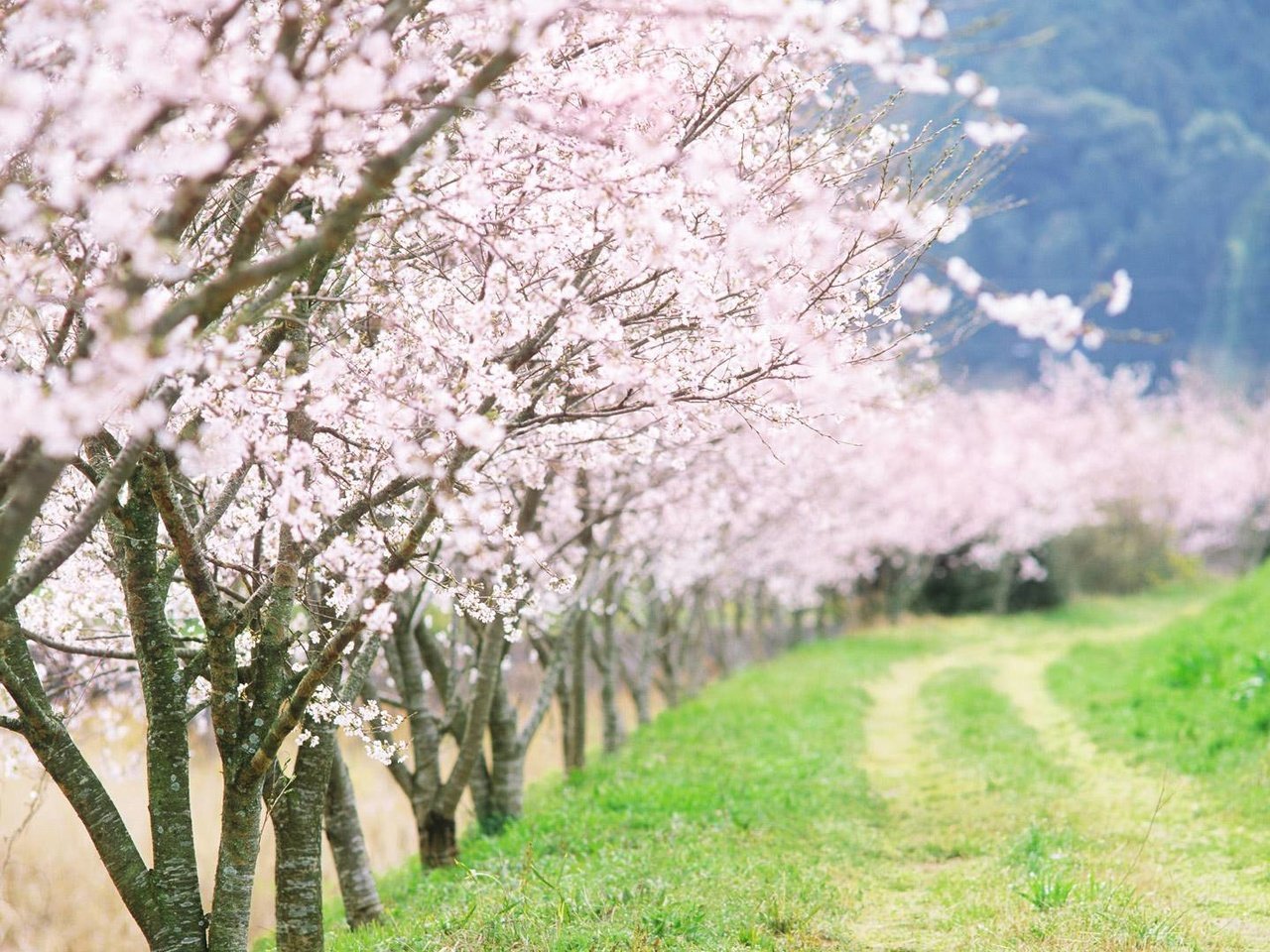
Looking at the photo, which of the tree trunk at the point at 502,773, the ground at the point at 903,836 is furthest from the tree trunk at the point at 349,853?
the tree trunk at the point at 502,773

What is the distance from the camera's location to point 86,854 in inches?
477

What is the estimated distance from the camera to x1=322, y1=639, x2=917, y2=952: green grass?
6.94 metres

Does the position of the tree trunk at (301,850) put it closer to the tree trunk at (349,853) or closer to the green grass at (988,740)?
the tree trunk at (349,853)

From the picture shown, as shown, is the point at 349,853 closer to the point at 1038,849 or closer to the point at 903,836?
the point at 903,836

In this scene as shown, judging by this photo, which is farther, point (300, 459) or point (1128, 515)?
point (1128, 515)

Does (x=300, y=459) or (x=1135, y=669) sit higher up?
(x=300, y=459)

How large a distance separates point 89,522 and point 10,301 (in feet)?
3.56

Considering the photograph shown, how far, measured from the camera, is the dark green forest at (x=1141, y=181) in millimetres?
154625

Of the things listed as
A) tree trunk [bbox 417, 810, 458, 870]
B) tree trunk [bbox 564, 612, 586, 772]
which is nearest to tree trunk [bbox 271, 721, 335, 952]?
tree trunk [bbox 417, 810, 458, 870]

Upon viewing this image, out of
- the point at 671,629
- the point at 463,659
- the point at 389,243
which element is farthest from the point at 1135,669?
the point at 389,243

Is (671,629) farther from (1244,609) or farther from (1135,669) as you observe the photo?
(1244,609)

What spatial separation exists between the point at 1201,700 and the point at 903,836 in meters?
6.31

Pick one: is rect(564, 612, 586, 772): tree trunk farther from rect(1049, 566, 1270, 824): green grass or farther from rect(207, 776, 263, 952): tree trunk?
rect(207, 776, 263, 952): tree trunk

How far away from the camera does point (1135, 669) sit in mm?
19453
